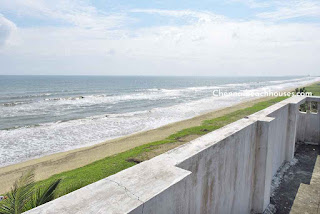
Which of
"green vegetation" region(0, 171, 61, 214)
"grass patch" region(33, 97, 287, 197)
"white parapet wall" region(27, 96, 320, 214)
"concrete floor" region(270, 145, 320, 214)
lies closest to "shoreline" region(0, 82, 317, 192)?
"grass patch" region(33, 97, 287, 197)

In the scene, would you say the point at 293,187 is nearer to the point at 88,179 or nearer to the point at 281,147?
the point at 281,147

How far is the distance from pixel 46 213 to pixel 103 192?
0.48 metres

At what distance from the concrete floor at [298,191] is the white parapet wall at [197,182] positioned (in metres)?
0.54

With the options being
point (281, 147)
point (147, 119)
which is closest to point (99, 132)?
point (147, 119)

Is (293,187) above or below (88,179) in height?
above

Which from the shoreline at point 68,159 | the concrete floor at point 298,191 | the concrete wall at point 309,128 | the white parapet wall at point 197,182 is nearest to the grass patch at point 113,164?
the shoreline at point 68,159

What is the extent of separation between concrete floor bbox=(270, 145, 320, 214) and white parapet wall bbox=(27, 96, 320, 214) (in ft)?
1.77

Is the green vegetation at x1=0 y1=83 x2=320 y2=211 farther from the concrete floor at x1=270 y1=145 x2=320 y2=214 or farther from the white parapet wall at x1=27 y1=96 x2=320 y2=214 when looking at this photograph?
the concrete floor at x1=270 y1=145 x2=320 y2=214

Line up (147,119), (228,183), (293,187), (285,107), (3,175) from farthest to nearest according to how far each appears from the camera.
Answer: (147,119)
(3,175)
(285,107)
(293,187)
(228,183)

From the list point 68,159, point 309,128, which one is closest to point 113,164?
point 68,159

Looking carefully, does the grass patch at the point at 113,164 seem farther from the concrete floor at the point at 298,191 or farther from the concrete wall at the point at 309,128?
the concrete wall at the point at 309,128

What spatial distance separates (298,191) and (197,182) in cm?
398

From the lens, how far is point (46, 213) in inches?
70.6

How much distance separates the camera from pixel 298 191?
5.45 meters
